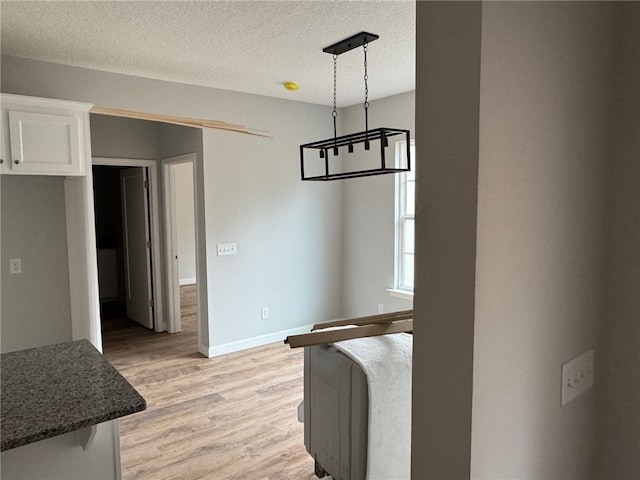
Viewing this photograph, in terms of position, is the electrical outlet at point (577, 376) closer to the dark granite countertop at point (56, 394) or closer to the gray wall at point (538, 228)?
the gray wall at point (538, 228)

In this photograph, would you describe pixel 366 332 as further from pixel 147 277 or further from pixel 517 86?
pixel 147 277

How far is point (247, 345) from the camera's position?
15.9 feet

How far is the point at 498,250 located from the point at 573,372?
1.79 feet

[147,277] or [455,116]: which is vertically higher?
[455,116]

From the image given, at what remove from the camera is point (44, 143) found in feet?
10.2

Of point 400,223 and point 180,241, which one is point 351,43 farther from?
point 180,241

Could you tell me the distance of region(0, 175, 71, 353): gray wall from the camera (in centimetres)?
346

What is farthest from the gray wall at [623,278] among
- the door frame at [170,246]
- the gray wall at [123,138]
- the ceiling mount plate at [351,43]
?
the gray wall at [123,138]

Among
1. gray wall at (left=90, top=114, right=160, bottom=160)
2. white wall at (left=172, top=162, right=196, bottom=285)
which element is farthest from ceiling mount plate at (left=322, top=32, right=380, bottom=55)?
white wall at (left=172, top=162, right=196, bottom=285)

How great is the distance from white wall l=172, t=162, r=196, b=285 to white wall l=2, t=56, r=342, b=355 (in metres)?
3.94

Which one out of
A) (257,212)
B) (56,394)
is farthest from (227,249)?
(56,394)

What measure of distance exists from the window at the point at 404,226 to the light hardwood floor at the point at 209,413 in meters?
1.36

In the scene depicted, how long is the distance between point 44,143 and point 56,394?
222cm

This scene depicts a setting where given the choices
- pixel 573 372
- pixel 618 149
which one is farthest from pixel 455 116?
pixel 573 372
